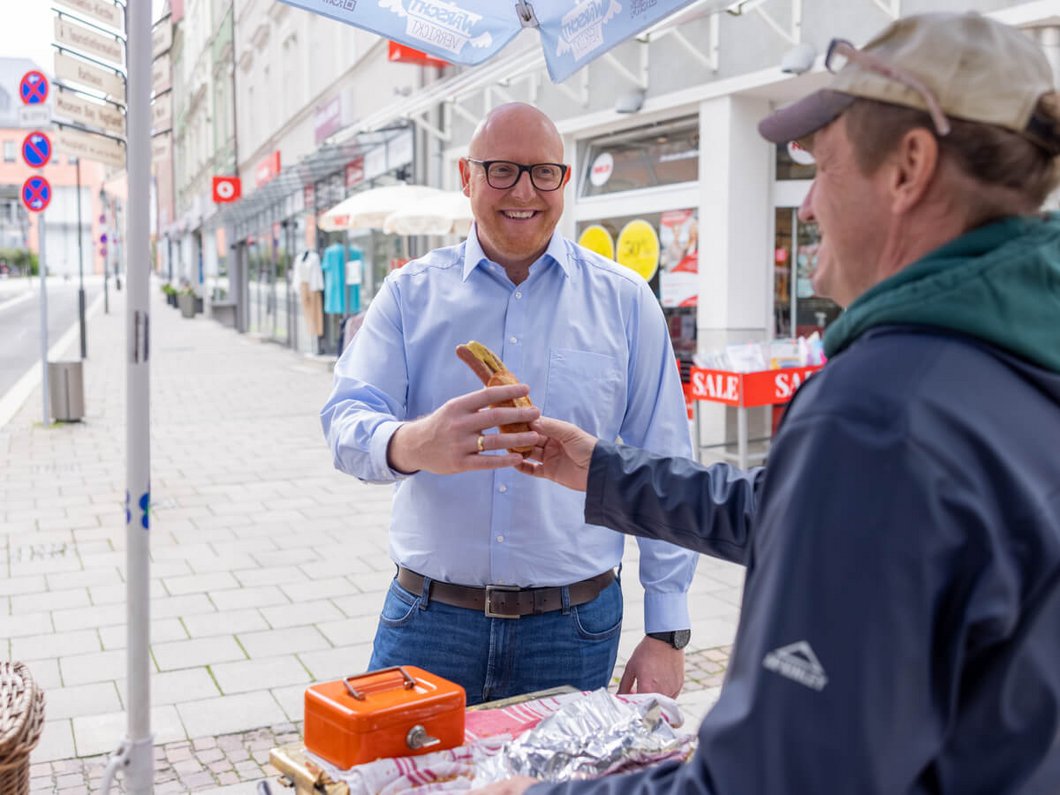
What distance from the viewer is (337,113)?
20062 mm

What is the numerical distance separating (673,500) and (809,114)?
2.53ft

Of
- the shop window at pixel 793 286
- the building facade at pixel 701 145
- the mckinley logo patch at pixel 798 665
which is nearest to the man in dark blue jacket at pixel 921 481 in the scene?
the mckinley logo patch at pixel 798 665

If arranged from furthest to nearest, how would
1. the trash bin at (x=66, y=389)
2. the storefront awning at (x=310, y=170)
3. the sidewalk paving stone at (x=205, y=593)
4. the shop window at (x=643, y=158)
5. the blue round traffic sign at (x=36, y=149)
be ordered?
the storefront awning at (x=310, y=170) < the trash bin at (x=66, y=389) < the blue round traffic sign at (x=36, y=149) < the shop window at (x=643, y=158) < the sidewalk paving stone at (x=205, y=593)

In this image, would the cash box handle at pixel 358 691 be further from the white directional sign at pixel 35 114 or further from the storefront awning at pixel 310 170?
the storefront awning at pixel 310 170

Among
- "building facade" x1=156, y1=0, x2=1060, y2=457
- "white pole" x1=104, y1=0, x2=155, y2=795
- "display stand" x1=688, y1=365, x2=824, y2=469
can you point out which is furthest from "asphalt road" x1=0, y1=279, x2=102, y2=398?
"white pole" x1=104, y1=0, x2=155, y2=795

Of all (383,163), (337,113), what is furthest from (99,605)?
(337,113)

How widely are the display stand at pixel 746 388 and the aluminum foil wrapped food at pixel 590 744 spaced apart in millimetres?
6595

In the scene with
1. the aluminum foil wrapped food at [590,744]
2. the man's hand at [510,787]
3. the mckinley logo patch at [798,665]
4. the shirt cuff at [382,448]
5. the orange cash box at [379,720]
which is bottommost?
the aluminum foil wrapped food at [590,744]

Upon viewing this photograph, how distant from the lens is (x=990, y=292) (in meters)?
1.09

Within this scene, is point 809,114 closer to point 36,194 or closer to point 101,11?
point 101,11

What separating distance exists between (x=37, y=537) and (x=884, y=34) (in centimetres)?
763

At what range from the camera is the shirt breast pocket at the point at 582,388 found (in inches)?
101

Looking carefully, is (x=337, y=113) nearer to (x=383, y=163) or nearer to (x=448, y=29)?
(x=383, y=163)

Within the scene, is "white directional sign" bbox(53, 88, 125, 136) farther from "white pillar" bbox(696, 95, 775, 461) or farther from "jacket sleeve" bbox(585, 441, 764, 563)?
"white pillar" bbox(696, 95, 775, 461)
